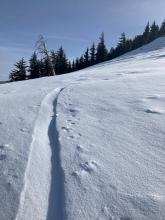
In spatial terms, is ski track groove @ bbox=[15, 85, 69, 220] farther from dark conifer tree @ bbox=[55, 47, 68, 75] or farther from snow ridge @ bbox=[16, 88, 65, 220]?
dark conifer tree @ bbox=[55, 47, 68, 75]

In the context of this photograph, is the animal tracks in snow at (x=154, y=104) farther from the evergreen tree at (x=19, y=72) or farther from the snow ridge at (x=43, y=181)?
the evergreen tree at (x=19, y=72)

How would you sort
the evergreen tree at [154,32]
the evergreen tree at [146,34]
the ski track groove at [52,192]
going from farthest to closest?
the evergreen tree at [154,32] < the evergreen tree at [146,34] < the ski track groove at [52,192]

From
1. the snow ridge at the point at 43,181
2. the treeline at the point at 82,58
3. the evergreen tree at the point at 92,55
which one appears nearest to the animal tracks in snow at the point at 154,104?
the snow ridge at the point at 43,181

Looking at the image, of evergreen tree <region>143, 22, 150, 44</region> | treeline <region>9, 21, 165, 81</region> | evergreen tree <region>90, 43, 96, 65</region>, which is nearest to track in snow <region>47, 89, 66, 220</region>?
treeline <region>9, 21, 165, 81</region>

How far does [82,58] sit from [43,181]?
4882cm

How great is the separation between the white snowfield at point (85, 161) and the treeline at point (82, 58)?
3279cm

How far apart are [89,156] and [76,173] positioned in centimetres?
38

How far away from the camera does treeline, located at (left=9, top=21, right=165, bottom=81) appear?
38844 millimetres

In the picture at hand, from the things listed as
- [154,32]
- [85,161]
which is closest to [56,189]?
[85,161]

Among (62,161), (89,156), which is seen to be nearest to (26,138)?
(62,161)

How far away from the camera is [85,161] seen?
2.78m

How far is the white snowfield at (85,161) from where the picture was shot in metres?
2.09

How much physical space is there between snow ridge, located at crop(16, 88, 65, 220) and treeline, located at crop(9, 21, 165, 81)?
33.6 meters

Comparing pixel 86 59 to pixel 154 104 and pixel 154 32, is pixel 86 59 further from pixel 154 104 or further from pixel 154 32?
pixel 154 104
